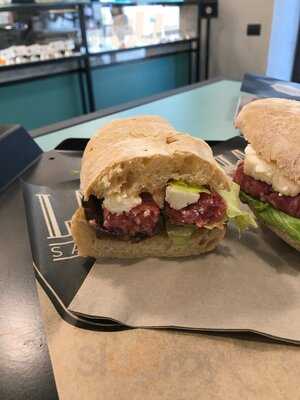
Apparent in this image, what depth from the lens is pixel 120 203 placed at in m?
0.95

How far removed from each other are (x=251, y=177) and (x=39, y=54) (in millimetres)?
2703

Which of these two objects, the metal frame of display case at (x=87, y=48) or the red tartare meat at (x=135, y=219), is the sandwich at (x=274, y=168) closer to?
the red tartare meat at (x=135, y=219)

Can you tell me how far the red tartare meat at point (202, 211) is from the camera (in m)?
0.98

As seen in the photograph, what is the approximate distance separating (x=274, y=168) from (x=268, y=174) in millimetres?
25

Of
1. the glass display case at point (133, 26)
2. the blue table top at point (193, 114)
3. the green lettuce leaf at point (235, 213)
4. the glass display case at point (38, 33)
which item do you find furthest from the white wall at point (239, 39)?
the green lettuce leaf at point (235, 213)

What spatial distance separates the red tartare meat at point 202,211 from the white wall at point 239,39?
145 inches

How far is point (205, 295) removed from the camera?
2.92ft

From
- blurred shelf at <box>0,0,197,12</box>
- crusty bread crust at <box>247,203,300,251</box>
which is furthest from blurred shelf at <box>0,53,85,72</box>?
crusty bread crust at <box>247,203,300,251</box>

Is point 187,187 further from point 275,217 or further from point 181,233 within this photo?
point 275,217

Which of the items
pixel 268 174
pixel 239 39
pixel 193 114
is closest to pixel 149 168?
pixel 268 174

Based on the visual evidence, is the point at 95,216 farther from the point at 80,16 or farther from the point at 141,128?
the point at 80,16

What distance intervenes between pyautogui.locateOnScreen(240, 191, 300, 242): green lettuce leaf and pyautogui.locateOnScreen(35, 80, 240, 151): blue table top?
72 cm

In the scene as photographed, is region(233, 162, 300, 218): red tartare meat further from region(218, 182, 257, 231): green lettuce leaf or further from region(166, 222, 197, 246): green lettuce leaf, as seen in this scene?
region(166, 222, 197, 246): green lettuce leaf

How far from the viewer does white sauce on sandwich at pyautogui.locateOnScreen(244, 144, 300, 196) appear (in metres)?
0.98
